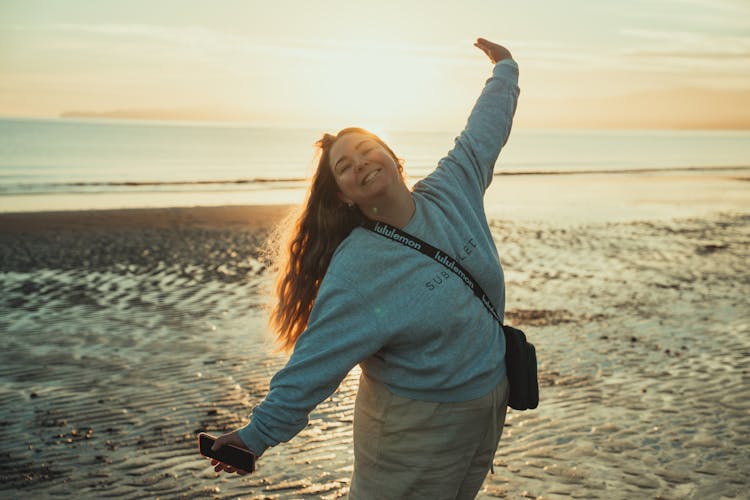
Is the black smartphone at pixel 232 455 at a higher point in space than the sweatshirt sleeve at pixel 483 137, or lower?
lower

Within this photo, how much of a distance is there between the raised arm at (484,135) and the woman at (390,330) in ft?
0.27

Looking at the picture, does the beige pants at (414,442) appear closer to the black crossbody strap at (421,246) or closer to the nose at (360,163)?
the black crossbody strap at (421,246)

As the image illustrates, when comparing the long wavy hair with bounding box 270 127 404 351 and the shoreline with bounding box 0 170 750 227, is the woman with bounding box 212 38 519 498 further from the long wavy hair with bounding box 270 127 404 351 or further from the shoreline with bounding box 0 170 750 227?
the shoreline with bounding box 0 170 750 227

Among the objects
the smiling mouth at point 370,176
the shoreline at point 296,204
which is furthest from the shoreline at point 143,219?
the smiling mouth at point 370,176

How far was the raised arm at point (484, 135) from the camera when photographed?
2934 millimetres

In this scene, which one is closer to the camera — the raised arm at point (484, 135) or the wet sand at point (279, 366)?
the raised arm at point (484, 135)

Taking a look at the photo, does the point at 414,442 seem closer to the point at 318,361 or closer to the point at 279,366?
the point at 318,361

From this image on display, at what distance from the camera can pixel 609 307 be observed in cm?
1049

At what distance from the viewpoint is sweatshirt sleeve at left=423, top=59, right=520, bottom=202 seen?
9.59 ft

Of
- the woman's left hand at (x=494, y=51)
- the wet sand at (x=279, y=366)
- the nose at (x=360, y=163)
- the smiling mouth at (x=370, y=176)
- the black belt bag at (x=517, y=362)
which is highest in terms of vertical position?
the woman's left hand at (x=494, y=51)

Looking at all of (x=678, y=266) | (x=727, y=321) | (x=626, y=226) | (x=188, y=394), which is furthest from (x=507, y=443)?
(x=626, y=226)

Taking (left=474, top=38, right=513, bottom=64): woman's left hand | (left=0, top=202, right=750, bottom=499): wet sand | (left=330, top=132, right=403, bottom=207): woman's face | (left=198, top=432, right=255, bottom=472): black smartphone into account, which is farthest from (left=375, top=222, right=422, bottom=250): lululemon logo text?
(left=0, top=202, right=750, bottom=499): wet sand

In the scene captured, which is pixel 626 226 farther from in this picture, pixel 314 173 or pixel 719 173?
pixel 719 173

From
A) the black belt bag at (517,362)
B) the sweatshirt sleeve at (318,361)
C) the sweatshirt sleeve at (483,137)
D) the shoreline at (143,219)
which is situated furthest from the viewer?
the shoreline at (143,219)
